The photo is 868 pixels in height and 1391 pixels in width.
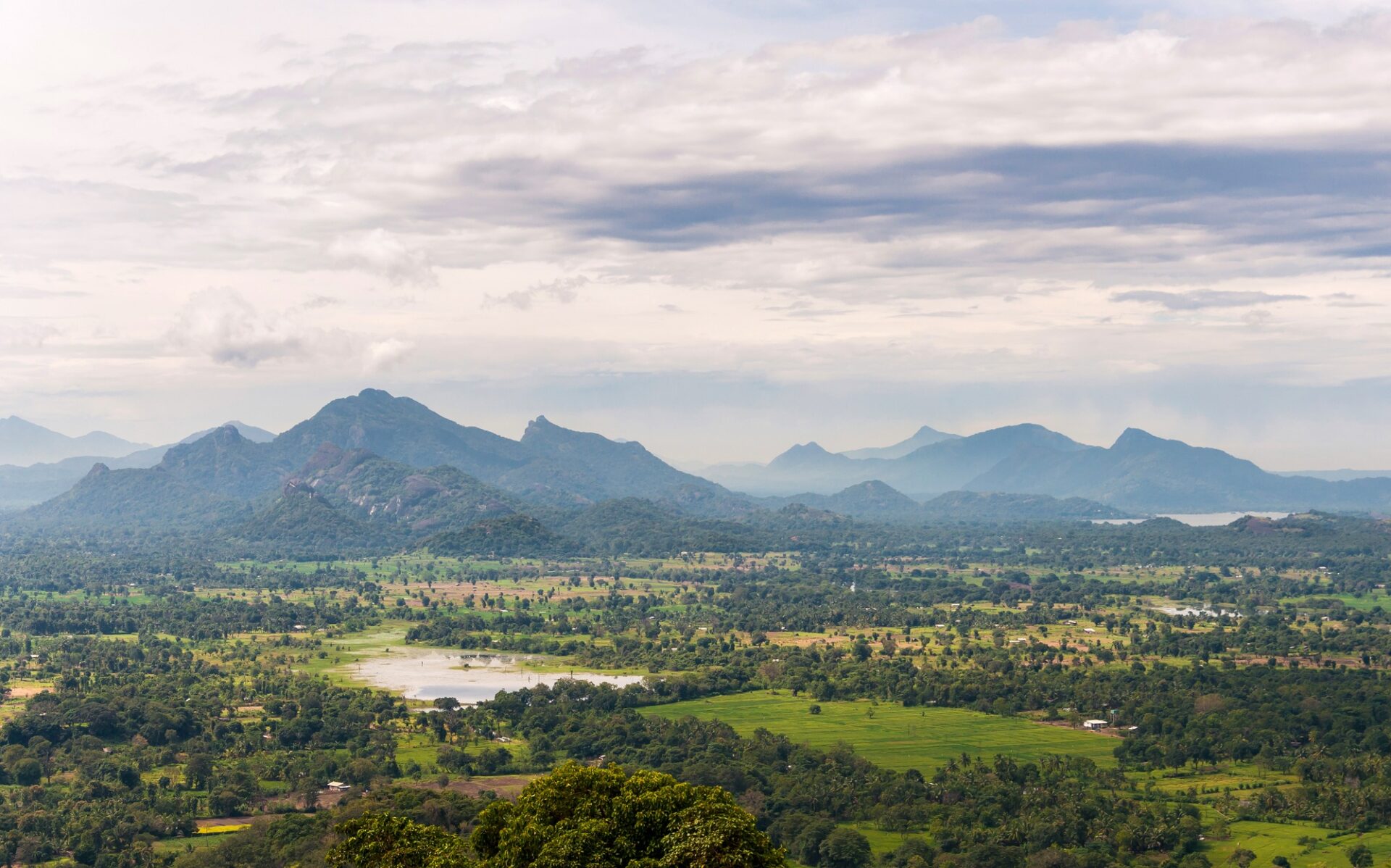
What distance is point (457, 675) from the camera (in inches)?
4749

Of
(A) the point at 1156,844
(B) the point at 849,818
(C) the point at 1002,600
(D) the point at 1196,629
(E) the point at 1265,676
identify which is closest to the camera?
(A) the point at 1156,844

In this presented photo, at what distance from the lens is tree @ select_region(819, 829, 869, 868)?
64562 millimetres

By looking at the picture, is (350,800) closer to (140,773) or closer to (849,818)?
(140,773)

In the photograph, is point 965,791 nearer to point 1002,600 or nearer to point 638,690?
point 638,690

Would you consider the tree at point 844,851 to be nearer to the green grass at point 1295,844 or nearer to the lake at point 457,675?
the green grass at point 1295,844

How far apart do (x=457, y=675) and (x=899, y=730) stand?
43809 millimetres

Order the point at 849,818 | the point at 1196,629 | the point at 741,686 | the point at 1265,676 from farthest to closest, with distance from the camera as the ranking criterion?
the point at 1196,629 < the point at 741,686 < the point at 1265,676 < the point at 849,818

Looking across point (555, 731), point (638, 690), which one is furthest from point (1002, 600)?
point (555, 731)

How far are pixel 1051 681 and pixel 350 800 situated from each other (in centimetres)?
6239

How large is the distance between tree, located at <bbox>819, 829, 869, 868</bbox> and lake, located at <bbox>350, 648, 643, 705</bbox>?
146 feet

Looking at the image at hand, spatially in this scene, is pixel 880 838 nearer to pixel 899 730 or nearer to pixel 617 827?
pixel 899 730

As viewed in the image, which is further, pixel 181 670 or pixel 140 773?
pixel 181 670

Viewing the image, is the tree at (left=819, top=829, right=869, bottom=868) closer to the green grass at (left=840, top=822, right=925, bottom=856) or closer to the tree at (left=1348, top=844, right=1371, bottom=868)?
the green grass at (left=840, top=822, right=925, bottom=856)

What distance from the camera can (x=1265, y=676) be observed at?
106m
